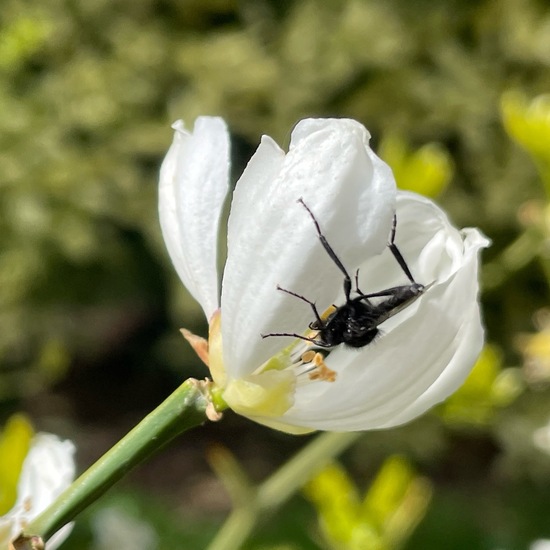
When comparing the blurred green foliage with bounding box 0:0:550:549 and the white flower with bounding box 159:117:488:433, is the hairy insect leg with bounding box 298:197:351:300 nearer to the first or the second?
the white flower with bounding box 159:117:488:433

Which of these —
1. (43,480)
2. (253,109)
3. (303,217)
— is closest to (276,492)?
(43,480)

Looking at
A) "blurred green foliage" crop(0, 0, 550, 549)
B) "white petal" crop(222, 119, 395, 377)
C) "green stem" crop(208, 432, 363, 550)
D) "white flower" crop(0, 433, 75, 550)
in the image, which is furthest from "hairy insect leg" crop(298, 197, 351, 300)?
"blurred green foliage" crop(0, 0, 550, 549)

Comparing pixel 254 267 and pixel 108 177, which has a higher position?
pixel 254 267

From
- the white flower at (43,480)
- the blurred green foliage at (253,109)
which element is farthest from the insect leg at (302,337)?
the blurred green foliage at (253,109)

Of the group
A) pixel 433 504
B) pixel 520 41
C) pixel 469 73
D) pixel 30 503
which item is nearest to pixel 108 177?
pixel 469 73

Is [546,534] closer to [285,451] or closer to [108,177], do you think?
[285,451]

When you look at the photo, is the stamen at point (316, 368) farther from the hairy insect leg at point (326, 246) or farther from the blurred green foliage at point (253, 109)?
the blurred green foliage at point (253, 109)

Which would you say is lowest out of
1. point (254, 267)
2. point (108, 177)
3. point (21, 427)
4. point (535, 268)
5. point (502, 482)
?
point (502, 482)

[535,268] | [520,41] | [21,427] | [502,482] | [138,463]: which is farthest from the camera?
[502,482]
